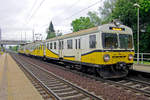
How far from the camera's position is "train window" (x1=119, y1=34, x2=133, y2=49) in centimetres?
964

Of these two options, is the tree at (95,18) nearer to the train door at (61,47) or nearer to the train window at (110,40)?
the train door at (61,47)

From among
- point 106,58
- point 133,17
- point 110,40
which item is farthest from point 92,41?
point 133,17

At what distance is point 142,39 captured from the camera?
28.0 metres

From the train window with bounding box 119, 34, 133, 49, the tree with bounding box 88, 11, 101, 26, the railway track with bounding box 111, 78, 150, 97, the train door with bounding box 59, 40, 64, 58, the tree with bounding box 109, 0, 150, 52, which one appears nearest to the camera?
the railway track with bounding box 111, 78, 150, 97

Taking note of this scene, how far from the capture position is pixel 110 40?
30.3 feet

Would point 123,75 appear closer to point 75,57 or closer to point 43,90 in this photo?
point 75,57

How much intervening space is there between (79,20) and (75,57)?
4572cm

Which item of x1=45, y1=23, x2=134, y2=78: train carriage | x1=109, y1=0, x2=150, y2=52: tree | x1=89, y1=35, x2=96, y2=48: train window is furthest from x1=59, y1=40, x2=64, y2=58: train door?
x1=109, y1=0, x2=150, y2=52: tree

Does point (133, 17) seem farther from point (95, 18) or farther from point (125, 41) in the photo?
point (125, 41)

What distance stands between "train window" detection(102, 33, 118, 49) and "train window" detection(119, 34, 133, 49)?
0.43 metres

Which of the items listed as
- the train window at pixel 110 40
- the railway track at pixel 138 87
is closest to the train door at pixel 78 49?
the train window at pixel 110 40

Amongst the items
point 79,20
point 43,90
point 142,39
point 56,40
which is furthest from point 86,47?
point 79,20

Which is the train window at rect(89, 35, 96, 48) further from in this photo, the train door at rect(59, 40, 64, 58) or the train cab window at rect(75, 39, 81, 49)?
the train door at rect(59, 40, 64, 58)

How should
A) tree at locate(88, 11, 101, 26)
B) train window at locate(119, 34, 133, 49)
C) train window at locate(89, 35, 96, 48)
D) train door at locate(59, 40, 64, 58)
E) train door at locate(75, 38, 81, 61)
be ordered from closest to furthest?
train window at locate(89, 35, 96, 48)
train window at locate(119, 34, 133, 49)
train door at locate(75, 38, 81, 61)
train door at locate(59, 40, 64, 58)
tree at locate(88, 11, 101, 26)
